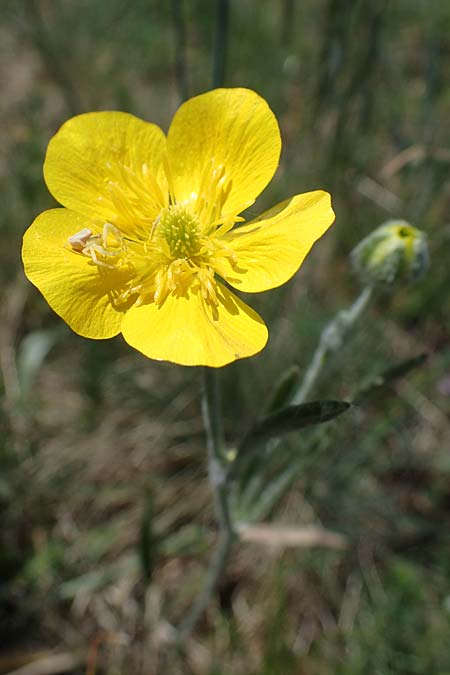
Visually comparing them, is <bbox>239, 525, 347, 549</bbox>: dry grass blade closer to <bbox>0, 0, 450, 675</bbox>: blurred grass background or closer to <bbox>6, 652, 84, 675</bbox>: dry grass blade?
<bbox>0, 0, 450, 675</bbox>: blurred grass background

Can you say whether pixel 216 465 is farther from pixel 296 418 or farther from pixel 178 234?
pixel 178 234

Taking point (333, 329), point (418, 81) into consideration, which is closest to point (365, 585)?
point (333, 329)

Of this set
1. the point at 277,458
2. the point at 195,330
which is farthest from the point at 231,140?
the point at 277,458

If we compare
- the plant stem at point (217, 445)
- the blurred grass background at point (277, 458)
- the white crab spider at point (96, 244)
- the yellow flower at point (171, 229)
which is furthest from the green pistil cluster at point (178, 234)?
the blurred grass background at point (277, 458)

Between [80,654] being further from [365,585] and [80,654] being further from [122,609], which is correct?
[365,585]

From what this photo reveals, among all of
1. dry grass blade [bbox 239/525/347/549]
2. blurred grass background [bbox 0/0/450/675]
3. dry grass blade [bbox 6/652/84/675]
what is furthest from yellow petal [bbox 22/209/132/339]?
dry grass blade [bbox 6/652/84/675]

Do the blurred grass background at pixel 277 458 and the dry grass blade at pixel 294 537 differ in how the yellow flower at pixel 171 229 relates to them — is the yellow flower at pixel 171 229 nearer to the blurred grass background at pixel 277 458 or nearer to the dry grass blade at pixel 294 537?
the blurred grass background at pixel 277 458
